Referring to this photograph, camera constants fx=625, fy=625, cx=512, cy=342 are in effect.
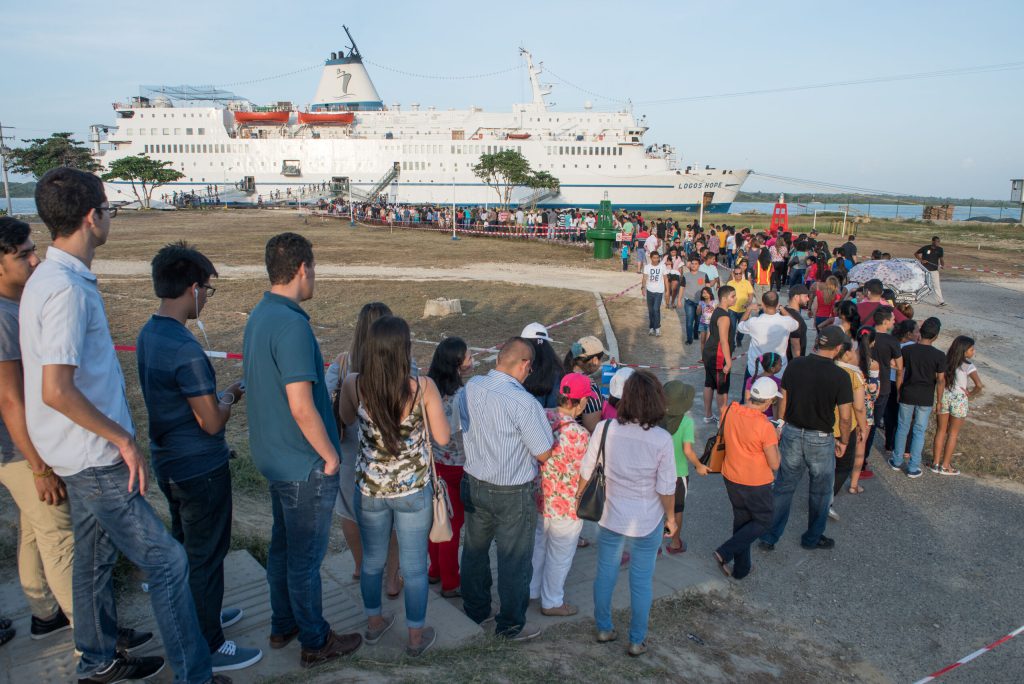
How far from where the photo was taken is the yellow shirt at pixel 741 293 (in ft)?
28.1

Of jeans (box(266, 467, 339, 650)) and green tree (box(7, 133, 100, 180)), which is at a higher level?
green tree (box(7, 133, 100, 180))

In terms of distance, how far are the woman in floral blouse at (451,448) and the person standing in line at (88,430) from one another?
4.93ft

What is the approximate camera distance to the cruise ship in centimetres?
5803

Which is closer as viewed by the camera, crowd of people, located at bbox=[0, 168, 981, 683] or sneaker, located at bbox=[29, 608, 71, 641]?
crowd of people, located at bbox=[0, 168, 981, 683]

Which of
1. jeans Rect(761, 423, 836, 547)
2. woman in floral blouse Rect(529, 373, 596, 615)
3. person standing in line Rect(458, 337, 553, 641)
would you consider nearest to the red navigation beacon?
jeans Rect(761, 423, 836, 547)

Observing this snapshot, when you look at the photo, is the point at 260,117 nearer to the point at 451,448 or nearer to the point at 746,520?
the point at 451,448

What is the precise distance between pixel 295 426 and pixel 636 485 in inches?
67.4

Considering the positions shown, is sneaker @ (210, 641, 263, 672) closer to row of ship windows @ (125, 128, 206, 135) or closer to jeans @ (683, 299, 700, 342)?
jeans @ (683, 299, 700, 342)

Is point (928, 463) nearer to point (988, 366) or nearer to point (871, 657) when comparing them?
point (871, 657)

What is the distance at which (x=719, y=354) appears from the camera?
22.5 feet

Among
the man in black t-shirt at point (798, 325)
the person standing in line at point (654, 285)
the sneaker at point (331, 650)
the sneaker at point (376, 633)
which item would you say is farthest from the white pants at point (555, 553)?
the person standing in line at point (654, 285)

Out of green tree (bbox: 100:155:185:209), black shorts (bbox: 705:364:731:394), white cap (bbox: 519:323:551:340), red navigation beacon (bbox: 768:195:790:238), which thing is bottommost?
black shorts (bbox: 705:364:731:394)

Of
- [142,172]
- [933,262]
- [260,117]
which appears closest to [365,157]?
[260,117]

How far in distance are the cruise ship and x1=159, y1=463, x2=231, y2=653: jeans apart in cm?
5585
